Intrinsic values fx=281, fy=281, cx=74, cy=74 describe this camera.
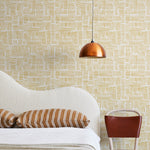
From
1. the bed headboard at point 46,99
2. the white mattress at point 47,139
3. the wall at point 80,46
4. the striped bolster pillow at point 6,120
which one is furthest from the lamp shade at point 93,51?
the striped bolster pillow at point 6,120

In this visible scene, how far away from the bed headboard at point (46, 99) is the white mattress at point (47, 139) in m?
0.67

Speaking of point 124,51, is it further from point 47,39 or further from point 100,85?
point 47,39

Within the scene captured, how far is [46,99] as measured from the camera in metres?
3.41

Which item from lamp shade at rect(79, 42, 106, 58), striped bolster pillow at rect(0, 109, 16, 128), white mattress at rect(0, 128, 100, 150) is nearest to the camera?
white mattress at rect(0, 128, 100, 150)

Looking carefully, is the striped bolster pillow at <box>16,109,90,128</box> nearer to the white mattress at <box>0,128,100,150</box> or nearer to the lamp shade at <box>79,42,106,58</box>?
the white mattress at <box>0,128,100,150</box>

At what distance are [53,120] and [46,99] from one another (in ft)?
1.41

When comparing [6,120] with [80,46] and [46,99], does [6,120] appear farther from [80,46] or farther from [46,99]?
[80,46]

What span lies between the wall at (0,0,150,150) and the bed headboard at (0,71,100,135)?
0.10m

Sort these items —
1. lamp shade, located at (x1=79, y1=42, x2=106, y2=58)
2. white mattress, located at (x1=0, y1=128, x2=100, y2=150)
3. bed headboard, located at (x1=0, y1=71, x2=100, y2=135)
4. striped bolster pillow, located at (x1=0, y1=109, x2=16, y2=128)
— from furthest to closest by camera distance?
bed headboard, located at (x1=0, y1=71, x2=100, y2=135)
striped bolster pillow, located at (x1=0, y1=109, x2=16, y2=128)
lamp shade, located at (x1=79, y1=42, x2=106, y2=58)
white mattress, located at (x1=0, y1=128, x2=100, y2=150)

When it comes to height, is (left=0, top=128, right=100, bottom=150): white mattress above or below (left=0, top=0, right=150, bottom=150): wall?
below

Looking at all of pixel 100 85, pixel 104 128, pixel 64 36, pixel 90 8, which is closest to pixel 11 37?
pixel 64 36

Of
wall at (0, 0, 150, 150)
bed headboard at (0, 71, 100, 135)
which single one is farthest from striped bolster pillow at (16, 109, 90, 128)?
wall at (0, 0, 150, 150)

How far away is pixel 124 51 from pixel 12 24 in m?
1.45

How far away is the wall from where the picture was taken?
135 inches
